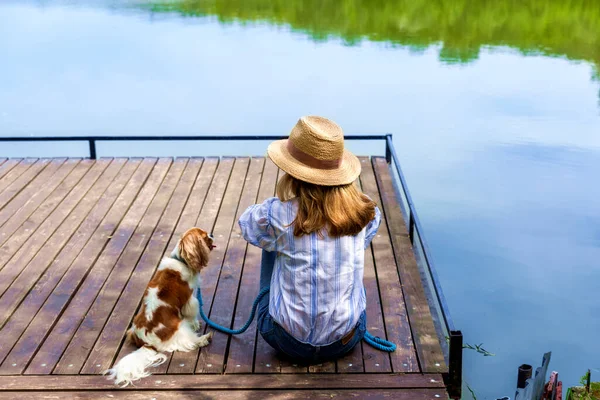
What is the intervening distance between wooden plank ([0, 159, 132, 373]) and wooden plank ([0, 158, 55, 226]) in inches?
22.5

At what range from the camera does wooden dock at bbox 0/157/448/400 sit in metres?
4.22

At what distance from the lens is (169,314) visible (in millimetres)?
4422

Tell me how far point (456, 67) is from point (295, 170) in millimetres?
15734

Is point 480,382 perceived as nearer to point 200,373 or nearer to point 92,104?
point 200,373

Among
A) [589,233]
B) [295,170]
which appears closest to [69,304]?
[295,170]

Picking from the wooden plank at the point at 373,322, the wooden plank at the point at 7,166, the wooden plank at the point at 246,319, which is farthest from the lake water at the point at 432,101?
the wooden plank at the point at 7,166

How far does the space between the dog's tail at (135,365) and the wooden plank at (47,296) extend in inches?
23.3

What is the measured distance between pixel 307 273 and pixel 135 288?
70.7 inches

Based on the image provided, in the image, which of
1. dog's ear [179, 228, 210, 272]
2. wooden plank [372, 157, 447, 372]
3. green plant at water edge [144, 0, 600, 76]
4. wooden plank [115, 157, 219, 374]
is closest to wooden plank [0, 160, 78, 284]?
wooden plank [115, 157, 219, 374]

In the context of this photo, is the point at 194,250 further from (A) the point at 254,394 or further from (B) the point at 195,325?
(A) the point at 254,394

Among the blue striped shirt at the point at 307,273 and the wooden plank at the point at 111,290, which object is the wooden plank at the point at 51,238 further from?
the blue striped shirt at the point at 307,273

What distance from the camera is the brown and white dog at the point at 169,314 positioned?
4.32m

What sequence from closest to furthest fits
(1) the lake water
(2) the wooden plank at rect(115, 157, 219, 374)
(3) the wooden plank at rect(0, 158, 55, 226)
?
1. (2) the wooden plank at rect(115, 157, 219, 374)
2. (3) the wooden plank at rect(0, 158, 55, 226)
3. (1) the lake water

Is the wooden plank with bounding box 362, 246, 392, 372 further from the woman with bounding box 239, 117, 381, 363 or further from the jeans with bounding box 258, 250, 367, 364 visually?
the woman with bounding box 239, 117, 381, 363
